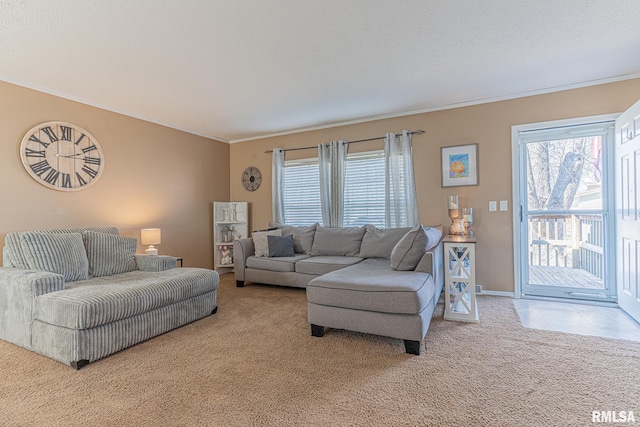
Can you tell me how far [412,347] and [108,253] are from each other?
3.16 metres

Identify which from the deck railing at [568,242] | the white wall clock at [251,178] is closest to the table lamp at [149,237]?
the white wall clock at [251,178]

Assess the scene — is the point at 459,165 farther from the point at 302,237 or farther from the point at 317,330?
the point at 317,330

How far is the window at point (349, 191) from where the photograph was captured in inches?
178

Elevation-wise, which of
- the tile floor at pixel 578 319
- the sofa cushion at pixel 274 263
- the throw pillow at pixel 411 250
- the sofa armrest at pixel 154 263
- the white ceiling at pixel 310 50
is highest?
the white ceiling at pixel 310 50

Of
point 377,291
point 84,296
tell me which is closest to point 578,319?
point 377,291

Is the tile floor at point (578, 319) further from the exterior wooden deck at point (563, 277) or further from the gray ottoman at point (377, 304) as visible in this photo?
the gray ottoman at point (377, 304)

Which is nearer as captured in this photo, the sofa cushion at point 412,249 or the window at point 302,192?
the sofa cushion at point 412,249

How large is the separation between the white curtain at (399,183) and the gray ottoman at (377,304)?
163 cm

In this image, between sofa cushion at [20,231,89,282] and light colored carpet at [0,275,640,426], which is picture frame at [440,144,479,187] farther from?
sofa cushion at [20,231,89,282]

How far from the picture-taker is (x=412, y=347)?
226 centimetres

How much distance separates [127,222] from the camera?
13.4 ft

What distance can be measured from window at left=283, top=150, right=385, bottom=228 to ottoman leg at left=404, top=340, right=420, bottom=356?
2.37 m

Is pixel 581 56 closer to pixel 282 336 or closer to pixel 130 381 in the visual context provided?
pixel 282 336

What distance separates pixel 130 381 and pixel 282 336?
111 cm
